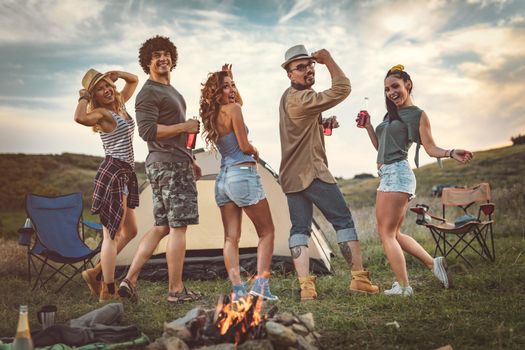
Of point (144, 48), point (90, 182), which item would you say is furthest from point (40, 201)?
point (90, 182)

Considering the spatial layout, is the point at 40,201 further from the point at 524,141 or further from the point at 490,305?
the point at 524,141

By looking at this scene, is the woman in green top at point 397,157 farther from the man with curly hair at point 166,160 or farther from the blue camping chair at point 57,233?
the blue camping chair at point 57,233

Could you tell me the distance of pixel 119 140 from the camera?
472 cm

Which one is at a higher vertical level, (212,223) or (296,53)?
(296,53)

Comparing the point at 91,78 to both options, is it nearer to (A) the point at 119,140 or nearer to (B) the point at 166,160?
(A) the point at 119,140

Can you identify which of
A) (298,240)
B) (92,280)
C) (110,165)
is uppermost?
(110,165)

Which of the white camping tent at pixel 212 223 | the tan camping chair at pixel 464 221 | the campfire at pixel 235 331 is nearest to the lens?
the campfire at pixel 235 331

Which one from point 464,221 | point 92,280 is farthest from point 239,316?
point 464,221

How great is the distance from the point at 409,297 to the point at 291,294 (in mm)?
1004

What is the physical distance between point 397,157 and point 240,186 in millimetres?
1300

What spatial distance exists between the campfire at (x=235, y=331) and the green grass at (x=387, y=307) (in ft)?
0.86

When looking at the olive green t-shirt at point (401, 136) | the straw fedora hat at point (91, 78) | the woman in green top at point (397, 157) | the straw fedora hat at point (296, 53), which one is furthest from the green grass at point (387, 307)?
the straw fedora hat at point (296, 53)

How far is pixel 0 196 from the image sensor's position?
38.4 feet

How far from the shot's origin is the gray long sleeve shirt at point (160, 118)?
4.47 metres
